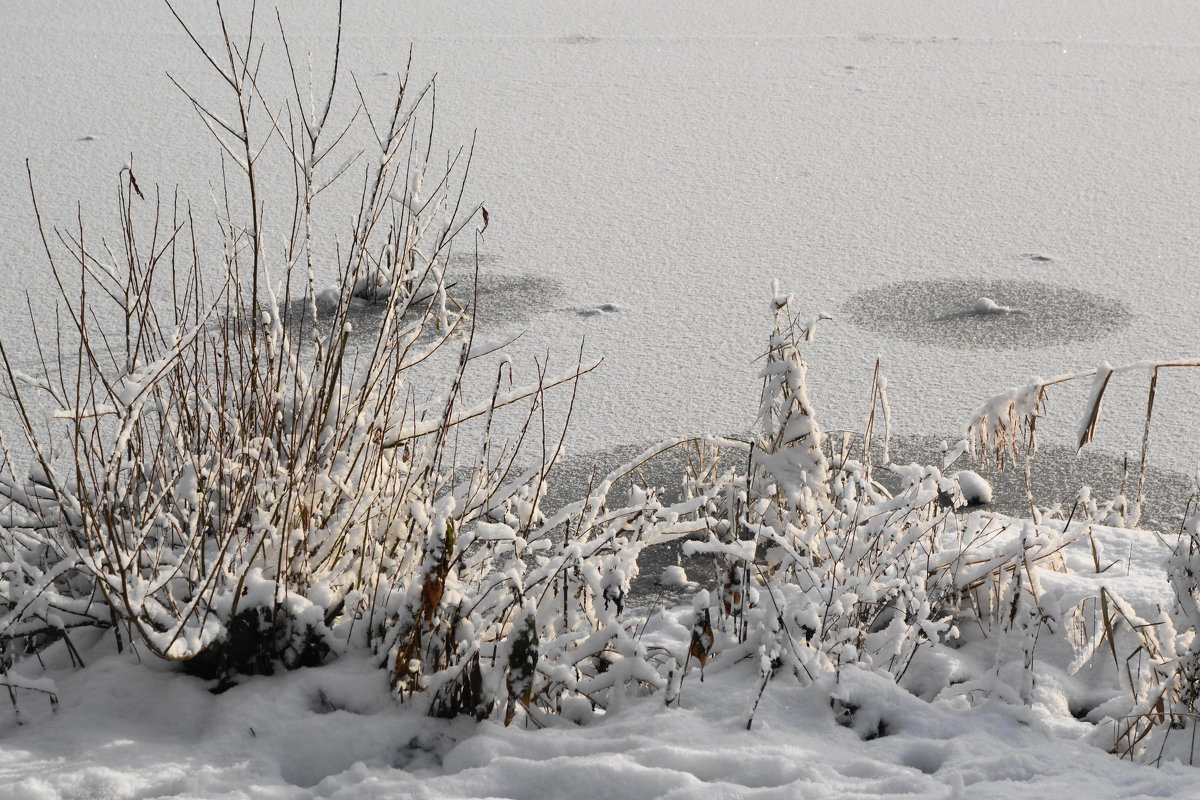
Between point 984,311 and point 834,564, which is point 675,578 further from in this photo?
point 984,311

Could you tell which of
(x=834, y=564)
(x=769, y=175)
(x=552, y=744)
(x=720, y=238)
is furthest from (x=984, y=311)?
(x=552, y=744)

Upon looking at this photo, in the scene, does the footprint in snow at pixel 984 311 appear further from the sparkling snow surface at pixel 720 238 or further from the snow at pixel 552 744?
the snow at pixel 552 744

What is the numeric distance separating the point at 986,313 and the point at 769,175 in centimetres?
153

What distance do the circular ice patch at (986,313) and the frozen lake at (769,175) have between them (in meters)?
0.01

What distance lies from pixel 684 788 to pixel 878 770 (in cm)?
27

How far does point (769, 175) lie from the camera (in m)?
5.03

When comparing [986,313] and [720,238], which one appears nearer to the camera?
[986,313]

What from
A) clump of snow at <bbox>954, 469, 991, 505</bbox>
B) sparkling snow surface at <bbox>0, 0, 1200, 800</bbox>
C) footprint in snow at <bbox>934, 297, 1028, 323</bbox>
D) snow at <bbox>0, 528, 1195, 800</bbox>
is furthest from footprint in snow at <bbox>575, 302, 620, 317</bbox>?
snow at <bbox>0, 528, 1195, 800</bbox>

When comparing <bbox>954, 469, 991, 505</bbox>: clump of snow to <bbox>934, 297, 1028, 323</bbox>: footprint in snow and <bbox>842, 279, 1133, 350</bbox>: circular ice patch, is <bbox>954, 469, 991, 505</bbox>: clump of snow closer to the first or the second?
<bbox>842, 279, 1133, 350</bbox>: circular ice patch

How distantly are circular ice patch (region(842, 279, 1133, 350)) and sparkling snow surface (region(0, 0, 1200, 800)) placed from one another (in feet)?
0.04

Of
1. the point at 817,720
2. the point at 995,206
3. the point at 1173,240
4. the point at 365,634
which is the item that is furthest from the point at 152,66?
the point at 817,720

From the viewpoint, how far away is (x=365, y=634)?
183cm

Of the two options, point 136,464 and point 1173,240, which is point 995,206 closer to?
point 1173,240

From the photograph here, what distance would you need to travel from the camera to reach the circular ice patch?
3.57 meters
